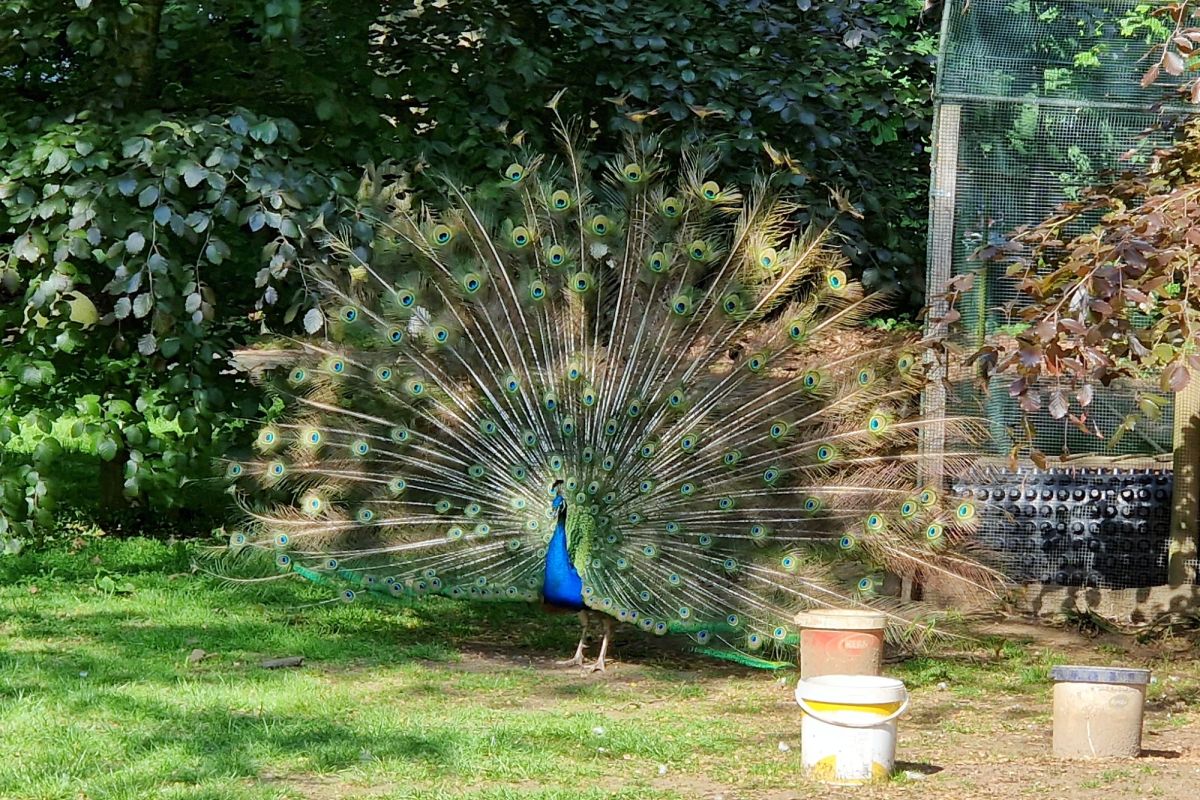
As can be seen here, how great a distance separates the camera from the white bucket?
16.7ft

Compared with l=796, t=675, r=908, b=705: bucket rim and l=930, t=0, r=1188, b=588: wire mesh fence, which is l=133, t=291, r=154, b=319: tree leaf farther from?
l=930, t=0, r=1188, b=588: wire mesh fence

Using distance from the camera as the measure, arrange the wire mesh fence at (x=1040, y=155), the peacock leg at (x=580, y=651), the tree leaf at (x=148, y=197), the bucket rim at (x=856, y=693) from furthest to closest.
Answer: the wire mesh fence at (x=1040, y=155) < the tree leaf at (x=148, y=197) < the peacock leg at (x=580, y=651) < the bucket rim at (x=856, y=693)

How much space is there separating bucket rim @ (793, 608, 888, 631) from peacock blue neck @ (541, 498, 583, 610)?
1.02m

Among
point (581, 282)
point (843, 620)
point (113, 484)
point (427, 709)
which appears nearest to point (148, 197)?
point (581, 282)

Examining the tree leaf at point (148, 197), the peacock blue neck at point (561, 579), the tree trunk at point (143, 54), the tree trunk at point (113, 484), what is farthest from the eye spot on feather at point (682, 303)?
the tree trunk at point (113, 484)

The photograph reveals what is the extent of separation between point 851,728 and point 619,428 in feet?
8.03

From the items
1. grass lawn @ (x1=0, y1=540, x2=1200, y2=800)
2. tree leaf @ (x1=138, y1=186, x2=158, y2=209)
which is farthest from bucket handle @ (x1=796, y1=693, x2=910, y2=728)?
tree leaf @ (x1=138, y1=186, x2=158, y2=209)

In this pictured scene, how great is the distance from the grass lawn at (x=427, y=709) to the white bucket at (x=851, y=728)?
0.11 m

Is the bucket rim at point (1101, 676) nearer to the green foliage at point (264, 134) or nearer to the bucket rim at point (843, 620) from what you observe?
the bucket rim at point (843, 620)

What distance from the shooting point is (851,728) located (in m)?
5.16

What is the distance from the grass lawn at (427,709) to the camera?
5148mm

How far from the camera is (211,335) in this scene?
8.93m

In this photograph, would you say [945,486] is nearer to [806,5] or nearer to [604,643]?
[604,643]

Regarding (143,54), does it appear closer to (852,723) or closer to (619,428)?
(619,428)
